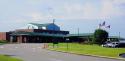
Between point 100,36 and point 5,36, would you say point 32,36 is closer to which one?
point 5,36

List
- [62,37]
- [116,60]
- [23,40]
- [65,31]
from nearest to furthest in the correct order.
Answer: [116,60] → [23,40] → [62,37] → [65,31]

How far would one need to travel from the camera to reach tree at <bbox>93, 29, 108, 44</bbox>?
84.7m

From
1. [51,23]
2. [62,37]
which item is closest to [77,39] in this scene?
[62,37]

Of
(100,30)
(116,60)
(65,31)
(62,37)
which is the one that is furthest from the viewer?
(65,31)

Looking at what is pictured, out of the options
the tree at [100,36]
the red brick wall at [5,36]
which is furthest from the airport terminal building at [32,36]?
the tree at [100,36]

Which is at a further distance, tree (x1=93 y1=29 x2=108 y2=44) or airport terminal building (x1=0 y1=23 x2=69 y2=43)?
airport terminal building (x1=0 y1=23 x2=69 y2=43)

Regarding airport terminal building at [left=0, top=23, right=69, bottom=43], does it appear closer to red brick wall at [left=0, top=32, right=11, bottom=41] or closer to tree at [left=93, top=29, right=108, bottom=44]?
red brick wall at [left=0, top=32, right=11, bottom=41]

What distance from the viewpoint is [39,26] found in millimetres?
151000

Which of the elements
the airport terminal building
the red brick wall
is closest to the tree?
the airport terminal building

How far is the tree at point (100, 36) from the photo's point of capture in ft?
278

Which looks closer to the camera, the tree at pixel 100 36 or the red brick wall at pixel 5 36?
the tree at pixel 100 36

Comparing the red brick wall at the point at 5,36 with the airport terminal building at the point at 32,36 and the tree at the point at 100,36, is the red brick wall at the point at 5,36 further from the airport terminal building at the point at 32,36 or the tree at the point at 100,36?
the tree at the point at 100,36

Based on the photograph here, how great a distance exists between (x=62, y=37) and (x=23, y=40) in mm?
20713

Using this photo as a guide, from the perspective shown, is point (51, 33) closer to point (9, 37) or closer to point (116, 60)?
point (9, 37)
